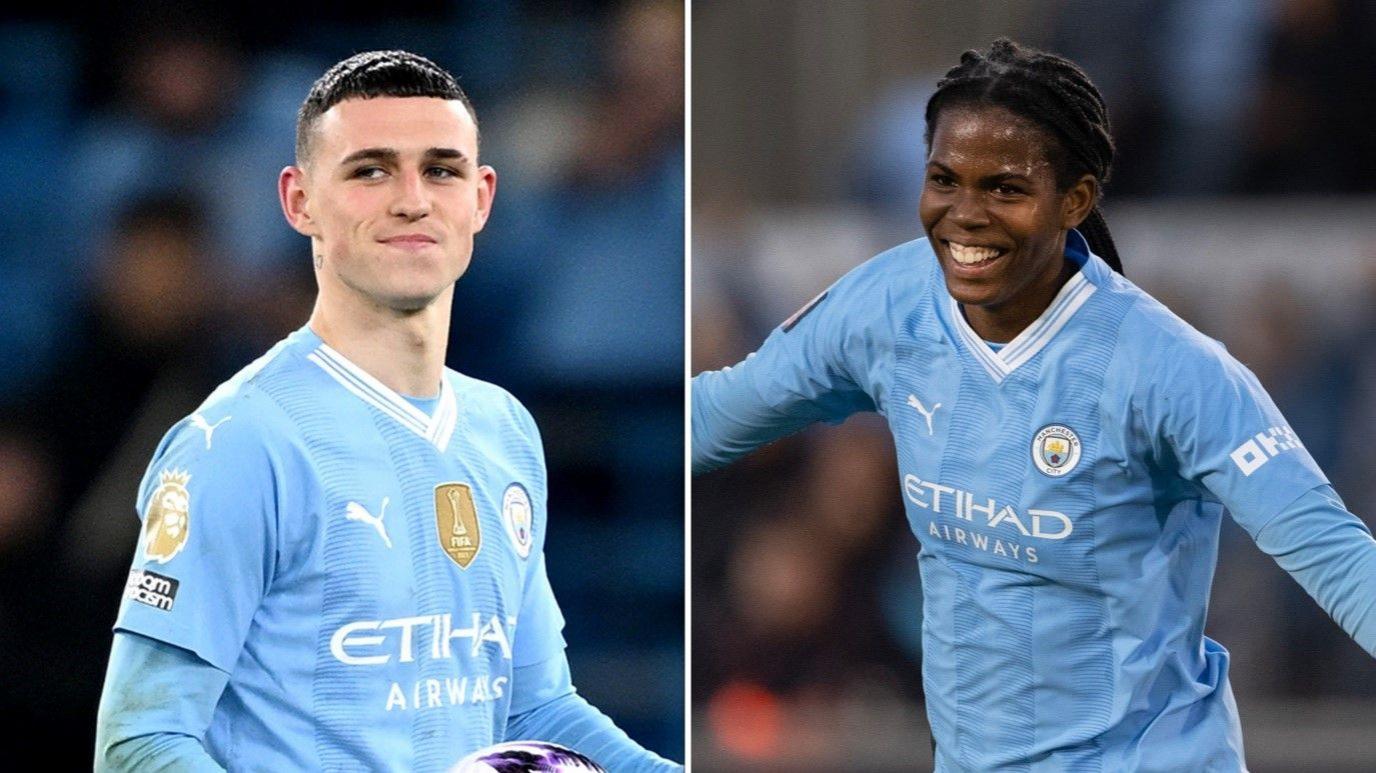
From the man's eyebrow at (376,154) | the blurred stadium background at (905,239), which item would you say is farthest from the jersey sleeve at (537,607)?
the blurred stadium background at (905,239)

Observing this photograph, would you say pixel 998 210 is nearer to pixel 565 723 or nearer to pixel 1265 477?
pixel 1265 477

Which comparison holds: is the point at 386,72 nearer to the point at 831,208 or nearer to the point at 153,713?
the point at 153,713

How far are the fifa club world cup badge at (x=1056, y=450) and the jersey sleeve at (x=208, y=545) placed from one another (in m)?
1.01

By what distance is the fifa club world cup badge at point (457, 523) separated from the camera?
8.02 ft

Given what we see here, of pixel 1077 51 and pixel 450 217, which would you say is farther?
pixel 1077 51

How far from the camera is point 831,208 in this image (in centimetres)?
403

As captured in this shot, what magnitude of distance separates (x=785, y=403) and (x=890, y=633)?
1147mm

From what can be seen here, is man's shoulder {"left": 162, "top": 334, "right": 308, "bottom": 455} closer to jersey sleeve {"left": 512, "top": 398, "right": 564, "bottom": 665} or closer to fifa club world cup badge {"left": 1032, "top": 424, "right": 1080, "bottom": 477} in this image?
jersey sleeve {"left": 512, "top": 398, "right": 564, "bottom": 665}

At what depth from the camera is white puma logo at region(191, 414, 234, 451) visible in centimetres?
226

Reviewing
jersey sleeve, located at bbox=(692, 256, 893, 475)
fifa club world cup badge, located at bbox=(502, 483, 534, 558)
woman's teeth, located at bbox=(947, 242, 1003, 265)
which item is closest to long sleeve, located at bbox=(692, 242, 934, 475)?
jersey sleeve, located at bbox=(692, 256, 893, 475)

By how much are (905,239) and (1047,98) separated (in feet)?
4.34

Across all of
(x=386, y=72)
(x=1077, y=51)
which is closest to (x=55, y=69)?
(x=386, y=72)

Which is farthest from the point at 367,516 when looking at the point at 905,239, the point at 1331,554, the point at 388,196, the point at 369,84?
the point at 905,239

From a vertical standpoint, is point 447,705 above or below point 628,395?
below
